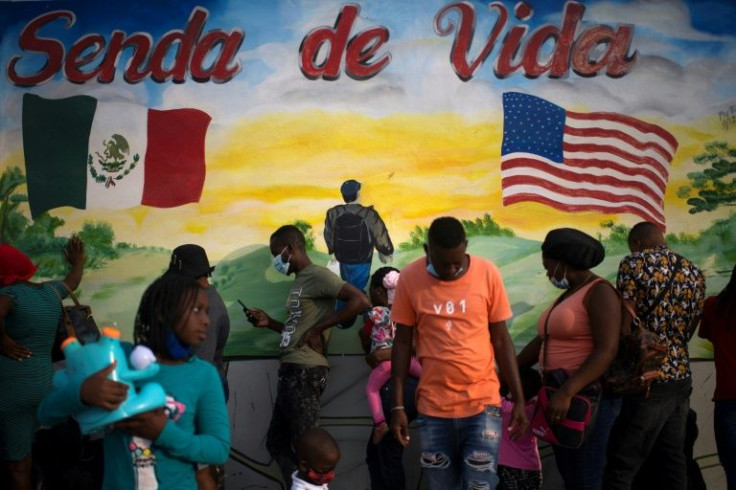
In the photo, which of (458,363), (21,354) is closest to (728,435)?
(458,363)

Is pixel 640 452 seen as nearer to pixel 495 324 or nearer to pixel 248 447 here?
pixel 495 324

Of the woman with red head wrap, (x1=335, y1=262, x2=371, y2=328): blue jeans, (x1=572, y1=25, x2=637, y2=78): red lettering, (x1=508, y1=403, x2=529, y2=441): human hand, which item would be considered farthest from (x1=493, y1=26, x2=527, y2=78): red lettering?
the woman with red head wrap

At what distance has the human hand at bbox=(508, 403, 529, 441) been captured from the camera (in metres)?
5.27

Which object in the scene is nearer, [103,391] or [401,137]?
[103,391]

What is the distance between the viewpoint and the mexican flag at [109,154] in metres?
7.79

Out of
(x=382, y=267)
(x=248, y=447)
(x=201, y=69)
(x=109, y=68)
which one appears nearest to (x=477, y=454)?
(x=382, y=267)

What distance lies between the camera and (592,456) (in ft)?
18.1

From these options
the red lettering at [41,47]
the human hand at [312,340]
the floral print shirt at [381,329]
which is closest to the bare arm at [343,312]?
the human hand at [312,340]

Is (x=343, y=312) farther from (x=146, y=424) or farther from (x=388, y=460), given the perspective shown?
(x=146, y=424)

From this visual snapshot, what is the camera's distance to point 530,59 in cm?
761

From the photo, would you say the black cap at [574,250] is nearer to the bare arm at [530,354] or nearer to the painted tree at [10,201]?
the bare arm at [530,354]

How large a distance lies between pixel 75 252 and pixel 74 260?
0.07 metres

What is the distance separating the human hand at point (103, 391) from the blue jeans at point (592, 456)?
9.62 ft

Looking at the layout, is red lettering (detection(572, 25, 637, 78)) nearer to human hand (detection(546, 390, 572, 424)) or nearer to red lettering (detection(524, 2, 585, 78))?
red lettering (detection(524, 2, 585, 78))
